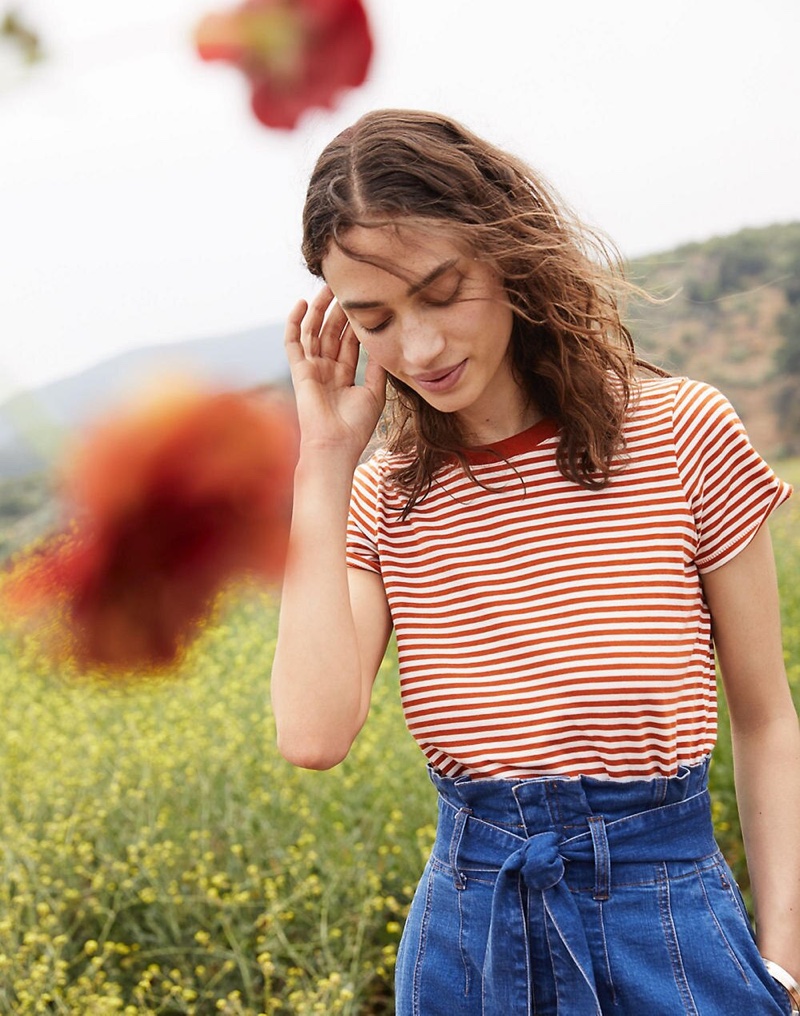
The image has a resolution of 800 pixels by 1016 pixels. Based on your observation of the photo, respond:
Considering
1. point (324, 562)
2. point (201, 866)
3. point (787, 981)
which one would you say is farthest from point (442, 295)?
point (201, 866)

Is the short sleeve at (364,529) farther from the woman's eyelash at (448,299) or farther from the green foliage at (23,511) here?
the green foliage at (23,511)

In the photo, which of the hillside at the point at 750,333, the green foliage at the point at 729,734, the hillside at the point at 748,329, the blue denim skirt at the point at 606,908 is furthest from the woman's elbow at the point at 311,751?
the hillside at the point at 750,333

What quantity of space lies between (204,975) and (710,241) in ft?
32.1

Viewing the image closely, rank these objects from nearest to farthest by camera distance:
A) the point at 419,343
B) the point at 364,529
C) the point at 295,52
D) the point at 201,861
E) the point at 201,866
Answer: the point at 295,52
the point at 419,343
the point at 364,529
the point at 201,866
the point at 201,861

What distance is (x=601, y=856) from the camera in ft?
3.33

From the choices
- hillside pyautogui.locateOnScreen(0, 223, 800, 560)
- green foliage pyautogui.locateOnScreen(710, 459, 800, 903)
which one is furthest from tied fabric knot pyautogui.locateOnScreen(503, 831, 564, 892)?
hillside pyautogui.locateOnScreen(0, 223, 800, 560)

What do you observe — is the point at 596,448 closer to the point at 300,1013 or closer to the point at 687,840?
the point at 687,840

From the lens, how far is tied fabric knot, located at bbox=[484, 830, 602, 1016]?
100cm

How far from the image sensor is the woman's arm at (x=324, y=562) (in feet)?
3.14

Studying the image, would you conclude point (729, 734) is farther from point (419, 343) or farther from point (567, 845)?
point (419, 343)

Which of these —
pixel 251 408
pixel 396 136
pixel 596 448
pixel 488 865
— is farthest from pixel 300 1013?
pixel 251 408

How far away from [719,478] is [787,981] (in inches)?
19.0

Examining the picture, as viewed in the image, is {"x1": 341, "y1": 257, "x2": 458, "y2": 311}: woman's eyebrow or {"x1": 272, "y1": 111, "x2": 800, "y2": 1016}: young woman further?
{"x1": 272, "y1": 111, "x2": 800, "y2": 1016}: young woman

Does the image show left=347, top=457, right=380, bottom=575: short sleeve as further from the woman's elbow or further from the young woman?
the woman's elbow
